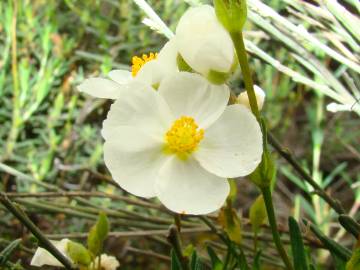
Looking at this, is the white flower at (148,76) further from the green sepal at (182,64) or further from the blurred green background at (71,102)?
the blurred green background at (71,102)

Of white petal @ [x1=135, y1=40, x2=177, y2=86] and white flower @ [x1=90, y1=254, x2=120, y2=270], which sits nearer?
white petal @ [x1=135, y1=40, x2=177, y2=86]

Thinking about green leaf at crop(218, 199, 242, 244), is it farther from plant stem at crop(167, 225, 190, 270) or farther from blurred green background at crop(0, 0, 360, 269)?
blurred green background at crop(0, 0, 360, 269)

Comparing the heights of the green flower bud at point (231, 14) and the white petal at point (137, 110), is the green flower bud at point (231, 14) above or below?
above

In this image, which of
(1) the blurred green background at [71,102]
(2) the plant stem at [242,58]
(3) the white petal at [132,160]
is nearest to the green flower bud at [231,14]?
(2) the plant stem at [242,58]

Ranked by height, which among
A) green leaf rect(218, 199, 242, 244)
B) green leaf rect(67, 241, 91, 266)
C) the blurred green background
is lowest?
the blurred green background

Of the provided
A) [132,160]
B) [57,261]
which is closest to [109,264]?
[57,261]

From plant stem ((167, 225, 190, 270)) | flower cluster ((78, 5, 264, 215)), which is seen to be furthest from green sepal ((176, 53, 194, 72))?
plant stem ((167, 225, 190, 270))

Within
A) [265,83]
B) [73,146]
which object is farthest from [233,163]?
[265,83]

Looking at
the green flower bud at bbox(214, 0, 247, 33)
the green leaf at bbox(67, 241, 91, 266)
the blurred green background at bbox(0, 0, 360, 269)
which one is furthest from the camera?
the blurred green background at bbox(0, 0, 360, 269)

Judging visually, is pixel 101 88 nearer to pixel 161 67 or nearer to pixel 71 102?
pixel 161 67
